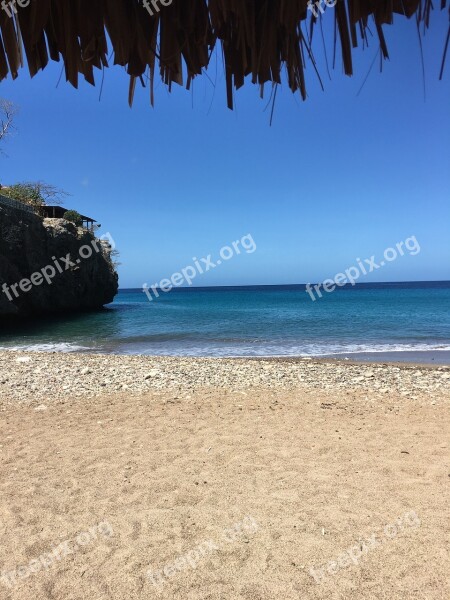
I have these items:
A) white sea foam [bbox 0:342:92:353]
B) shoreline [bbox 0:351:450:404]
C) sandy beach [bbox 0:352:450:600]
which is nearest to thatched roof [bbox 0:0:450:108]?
sandy beach [bbox 0:352:450:600]

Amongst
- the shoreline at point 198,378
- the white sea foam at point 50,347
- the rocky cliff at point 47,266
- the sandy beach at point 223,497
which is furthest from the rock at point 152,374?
the rocky cliff at point 47,266

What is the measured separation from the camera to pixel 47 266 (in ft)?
109

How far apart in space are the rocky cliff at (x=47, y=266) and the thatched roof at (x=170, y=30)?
28971 millimetres

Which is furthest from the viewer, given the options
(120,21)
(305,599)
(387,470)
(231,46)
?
(387,470)

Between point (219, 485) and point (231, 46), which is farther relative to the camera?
point (219, 485)

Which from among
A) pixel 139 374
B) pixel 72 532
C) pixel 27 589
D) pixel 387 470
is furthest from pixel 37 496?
pixel 139 374

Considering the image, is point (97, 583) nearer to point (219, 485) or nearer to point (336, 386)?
point (219, 485)

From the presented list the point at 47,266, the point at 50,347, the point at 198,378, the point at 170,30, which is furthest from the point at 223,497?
the point at 47,266

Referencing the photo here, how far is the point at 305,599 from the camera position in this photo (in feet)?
8.39

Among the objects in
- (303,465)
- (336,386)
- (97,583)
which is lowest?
(336,386)

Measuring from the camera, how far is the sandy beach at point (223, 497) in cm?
277

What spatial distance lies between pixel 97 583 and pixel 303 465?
2745 mm

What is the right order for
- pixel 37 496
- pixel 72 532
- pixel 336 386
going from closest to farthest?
pixel 72 532, pixel 37 496, pixel 336 386

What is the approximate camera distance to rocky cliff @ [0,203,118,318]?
91.5 ft
